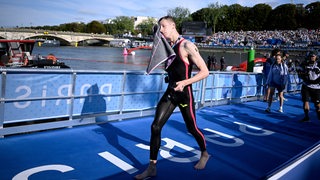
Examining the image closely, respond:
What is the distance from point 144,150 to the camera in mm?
4824

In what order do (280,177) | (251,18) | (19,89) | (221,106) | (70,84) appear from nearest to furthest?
(280,177) → (19,89) → (70,84) → (221,106) → (251,18)

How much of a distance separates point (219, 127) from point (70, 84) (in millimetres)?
3740

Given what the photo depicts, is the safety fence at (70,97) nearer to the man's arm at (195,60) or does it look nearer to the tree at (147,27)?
the man's arm at (195,60)

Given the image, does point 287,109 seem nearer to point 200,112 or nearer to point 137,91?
point 200,112

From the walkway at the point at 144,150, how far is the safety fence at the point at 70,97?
0.98ft

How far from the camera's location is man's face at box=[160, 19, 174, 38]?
3570mm

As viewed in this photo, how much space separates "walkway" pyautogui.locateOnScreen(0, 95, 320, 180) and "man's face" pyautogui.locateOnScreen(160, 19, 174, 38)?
196 cm

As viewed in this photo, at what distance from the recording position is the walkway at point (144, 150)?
3875 mm

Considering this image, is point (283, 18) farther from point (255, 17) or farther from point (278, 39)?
point (278, 39)

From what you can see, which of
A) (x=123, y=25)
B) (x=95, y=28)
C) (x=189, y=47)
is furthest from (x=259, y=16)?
(x=189, y=47)

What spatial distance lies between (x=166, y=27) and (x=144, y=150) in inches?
90.3

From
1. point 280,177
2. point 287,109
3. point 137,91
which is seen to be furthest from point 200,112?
point 280,177

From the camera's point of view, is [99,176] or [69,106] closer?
[99,176]

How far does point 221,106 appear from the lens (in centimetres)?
981
